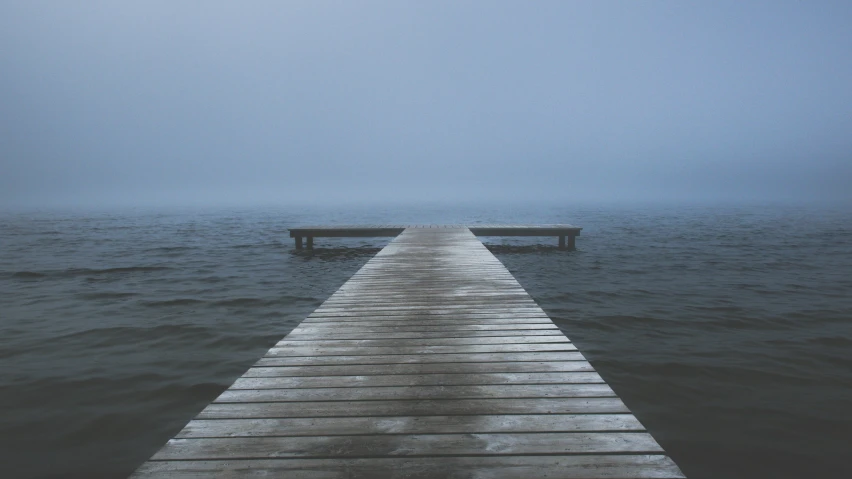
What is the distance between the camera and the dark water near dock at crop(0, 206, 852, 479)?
405 centimetres

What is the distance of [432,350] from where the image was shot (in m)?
3.86

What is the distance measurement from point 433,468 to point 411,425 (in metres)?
0.43

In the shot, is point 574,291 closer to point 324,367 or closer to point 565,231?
point 565,231

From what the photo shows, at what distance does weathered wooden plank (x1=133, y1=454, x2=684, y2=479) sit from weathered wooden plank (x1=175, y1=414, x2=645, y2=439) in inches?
9.8

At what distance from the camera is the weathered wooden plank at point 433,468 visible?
2068mm

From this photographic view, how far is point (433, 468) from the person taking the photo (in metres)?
2.12

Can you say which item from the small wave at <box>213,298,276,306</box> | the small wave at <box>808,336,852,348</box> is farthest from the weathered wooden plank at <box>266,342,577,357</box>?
the small wave at <box>213,298,276,306</box>

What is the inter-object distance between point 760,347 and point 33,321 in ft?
39.9

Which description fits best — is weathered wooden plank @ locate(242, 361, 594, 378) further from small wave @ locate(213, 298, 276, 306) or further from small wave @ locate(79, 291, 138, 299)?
small wave @ locate(79, 291, 138, 299)

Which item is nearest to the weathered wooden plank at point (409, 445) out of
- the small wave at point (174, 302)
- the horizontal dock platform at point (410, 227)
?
the small wave at point (174, 302)

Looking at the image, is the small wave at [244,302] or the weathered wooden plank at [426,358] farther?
the small wave at [244,302]

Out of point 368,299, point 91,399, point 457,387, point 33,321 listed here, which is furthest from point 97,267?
point 457,387

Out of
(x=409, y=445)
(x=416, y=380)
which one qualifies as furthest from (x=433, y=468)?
(x=416, y=380)

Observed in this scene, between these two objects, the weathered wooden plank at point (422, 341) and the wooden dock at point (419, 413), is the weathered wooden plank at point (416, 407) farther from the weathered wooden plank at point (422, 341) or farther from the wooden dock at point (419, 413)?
the weathered wooden plank at point (422, 341)
